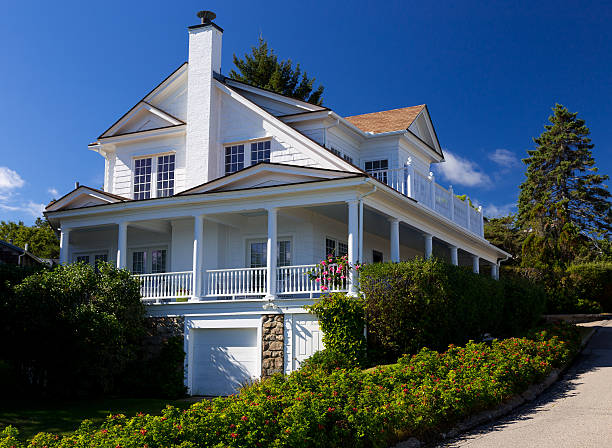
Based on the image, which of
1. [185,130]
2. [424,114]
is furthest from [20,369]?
[424,114]

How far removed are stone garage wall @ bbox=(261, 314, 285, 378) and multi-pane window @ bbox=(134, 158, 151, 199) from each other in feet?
25.4

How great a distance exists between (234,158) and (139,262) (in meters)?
4.90

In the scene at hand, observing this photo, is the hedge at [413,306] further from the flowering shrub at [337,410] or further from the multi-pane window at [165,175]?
the multi-pane window at [165,175]

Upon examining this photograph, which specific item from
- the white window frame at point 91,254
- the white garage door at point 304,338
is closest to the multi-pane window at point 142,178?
the white window frame at point 91,254

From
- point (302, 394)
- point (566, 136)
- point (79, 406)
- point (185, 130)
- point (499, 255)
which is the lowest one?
point (79, 406)

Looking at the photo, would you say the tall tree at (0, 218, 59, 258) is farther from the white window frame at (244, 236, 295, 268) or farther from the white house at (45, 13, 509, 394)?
the white window frame at (244, 236, 295, 268)

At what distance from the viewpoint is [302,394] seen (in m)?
8.47

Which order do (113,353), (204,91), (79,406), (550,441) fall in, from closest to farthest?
(550,441), (79,406), (113,353), (204,91)

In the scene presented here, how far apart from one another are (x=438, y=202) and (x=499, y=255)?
985 centimetres

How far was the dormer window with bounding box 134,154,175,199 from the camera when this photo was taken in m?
21.0

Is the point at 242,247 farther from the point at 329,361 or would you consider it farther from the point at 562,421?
the point at 562,421

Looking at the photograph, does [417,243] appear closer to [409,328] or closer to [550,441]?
[409,328]

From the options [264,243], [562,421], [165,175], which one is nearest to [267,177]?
[264,243]

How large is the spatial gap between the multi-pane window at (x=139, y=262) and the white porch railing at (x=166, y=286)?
231cm
